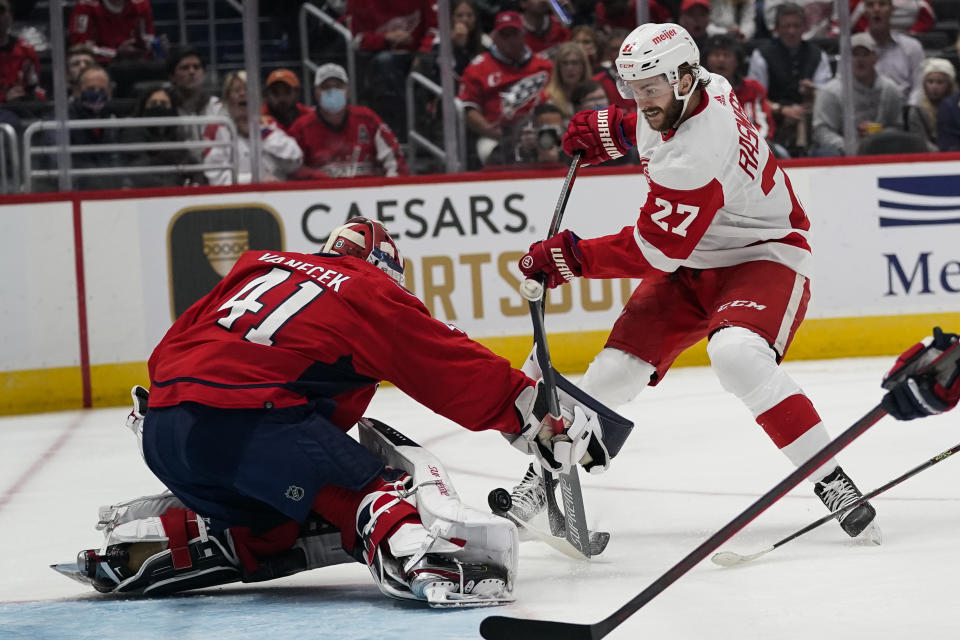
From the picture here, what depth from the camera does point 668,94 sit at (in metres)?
3.23

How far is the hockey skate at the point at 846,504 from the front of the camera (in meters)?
3.16

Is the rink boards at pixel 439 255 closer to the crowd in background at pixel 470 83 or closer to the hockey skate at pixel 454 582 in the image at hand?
the crowd in background at pixel 470 83

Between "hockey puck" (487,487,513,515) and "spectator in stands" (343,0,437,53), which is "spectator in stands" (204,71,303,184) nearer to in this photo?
"spectator in stands" (343,0,437,53)

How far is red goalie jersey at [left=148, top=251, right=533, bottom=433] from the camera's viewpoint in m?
2.71

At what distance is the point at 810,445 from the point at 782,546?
244mm

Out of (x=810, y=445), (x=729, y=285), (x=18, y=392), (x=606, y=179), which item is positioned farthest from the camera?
(x=606, y=179)

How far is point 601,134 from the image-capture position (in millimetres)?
3703

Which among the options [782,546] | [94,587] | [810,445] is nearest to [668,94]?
[810,445]

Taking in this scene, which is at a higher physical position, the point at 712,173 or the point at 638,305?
the point at 712,173

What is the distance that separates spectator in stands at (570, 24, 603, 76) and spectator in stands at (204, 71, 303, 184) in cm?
146

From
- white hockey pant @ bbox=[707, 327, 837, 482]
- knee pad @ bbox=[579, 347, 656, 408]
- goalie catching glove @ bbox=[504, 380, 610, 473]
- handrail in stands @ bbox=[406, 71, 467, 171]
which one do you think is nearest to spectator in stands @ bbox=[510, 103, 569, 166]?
handrail in stands @ bbox=[406, 71, 467, 171]

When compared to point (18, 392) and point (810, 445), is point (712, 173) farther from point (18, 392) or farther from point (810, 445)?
point (18, 392)

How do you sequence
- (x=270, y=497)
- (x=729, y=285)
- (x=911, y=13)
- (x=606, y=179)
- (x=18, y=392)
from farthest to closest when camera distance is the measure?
(x=911, y=13) < (x=606, y=179) < (x=18, y=392) < (x=729, y=285) < (x=270, y=497)

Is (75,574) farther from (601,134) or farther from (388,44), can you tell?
(388,44)
